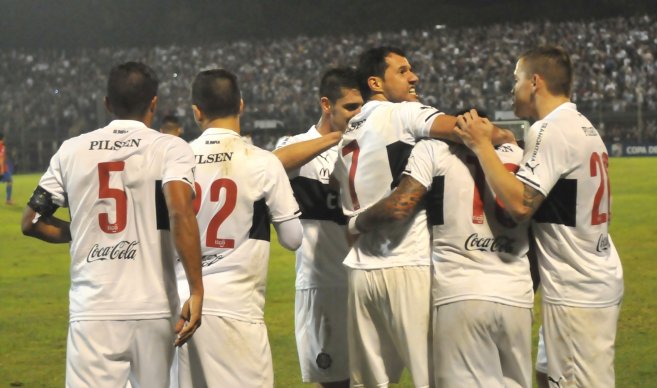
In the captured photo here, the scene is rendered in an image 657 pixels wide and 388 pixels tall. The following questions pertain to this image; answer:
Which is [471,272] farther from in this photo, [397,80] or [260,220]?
[397,80]

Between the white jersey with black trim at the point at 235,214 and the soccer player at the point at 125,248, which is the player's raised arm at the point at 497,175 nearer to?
the white jersey with black trim at the point at 235,214

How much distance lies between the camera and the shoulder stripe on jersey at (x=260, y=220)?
4883 millimetres

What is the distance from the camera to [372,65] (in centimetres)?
550

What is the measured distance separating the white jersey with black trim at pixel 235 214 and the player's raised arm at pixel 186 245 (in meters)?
0.39

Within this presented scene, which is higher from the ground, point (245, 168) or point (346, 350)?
point (245, 168)

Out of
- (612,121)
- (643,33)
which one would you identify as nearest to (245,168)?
(612,121)

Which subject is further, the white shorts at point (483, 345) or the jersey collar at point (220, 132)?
the jersey collar at point (220, 132)

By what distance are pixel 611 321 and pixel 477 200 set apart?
0.94 m

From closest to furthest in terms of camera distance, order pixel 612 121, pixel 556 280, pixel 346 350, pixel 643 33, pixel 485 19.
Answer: pixel 556 280, pixel 346 350, pixel 612 121, pixel 643 33, pixel 485 19

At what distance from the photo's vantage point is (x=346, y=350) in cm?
625

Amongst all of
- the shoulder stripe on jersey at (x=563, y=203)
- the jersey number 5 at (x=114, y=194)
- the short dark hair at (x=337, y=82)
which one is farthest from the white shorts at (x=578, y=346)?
the jersey number 5 at (x=114, y=194)

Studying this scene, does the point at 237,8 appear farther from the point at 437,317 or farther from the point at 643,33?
the point at 437,317

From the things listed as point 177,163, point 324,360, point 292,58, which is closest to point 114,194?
point 177,163

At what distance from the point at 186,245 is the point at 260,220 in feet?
2.15
